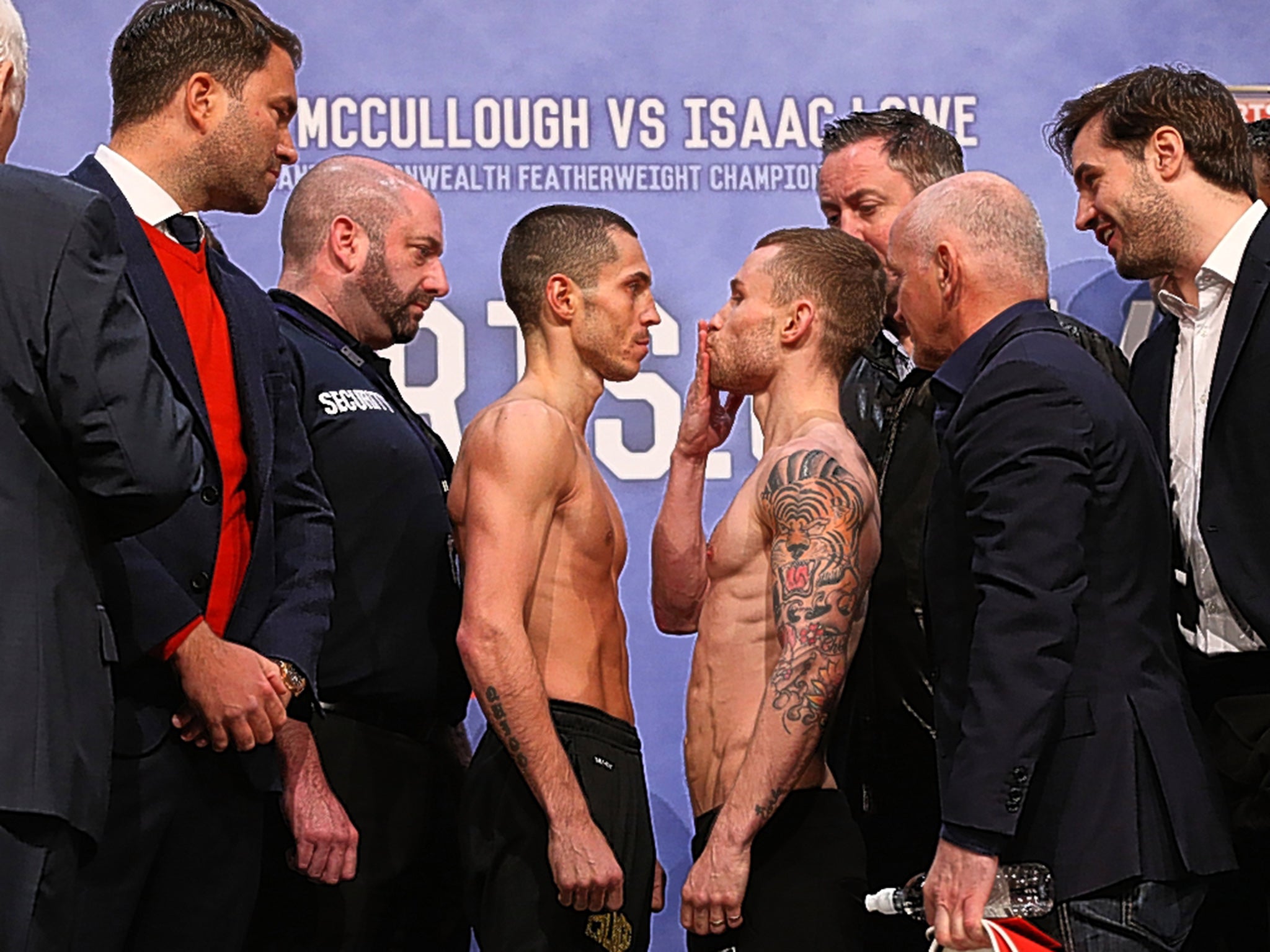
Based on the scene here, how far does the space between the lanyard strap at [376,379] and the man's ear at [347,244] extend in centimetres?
17

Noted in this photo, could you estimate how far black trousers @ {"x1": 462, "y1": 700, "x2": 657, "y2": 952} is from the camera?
2.36 meters

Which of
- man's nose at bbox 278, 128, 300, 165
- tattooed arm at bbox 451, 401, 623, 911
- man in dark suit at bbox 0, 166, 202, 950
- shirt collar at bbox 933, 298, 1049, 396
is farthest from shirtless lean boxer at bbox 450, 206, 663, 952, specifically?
man in dark suit at bbox 0, 166, 202, 950

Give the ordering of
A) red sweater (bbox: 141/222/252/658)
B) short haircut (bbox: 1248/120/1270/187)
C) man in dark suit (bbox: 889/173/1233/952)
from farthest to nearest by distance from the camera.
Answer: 1. short haircut (bbox: 1248/120/1270/187)
2. red sweater (bbox: 141/222/252/658)
3. man in dark suit (bbox: 889/173/1233/952)

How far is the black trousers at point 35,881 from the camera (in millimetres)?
1576

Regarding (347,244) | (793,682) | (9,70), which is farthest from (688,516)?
(9,70)

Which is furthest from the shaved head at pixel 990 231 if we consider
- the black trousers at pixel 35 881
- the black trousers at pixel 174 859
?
the black trousers at pixel 35 881

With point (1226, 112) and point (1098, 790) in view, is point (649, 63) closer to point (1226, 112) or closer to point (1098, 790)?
point (1226, 112)

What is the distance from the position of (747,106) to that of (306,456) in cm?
184

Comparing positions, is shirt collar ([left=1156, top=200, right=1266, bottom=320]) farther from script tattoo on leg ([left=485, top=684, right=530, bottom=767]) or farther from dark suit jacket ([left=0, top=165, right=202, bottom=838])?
dark suit jacket ([left=0, top=165, right=202, bottom=838])

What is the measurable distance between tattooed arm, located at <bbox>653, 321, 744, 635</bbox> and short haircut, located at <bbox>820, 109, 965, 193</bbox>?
769 mm

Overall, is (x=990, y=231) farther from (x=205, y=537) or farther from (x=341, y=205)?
(x=341, y=205)

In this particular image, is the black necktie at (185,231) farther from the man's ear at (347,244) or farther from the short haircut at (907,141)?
the short haircut at (907,141)

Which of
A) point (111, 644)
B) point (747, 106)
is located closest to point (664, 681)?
point (747, 106)

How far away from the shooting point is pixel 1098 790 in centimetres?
203
